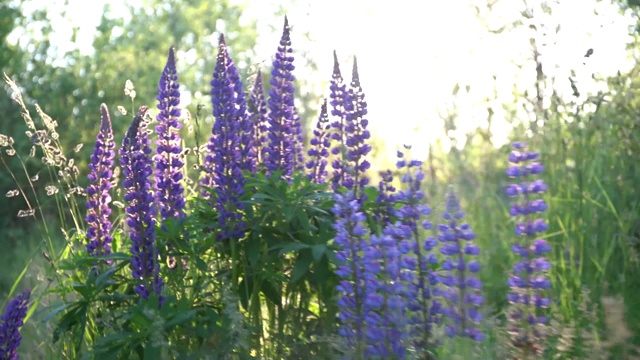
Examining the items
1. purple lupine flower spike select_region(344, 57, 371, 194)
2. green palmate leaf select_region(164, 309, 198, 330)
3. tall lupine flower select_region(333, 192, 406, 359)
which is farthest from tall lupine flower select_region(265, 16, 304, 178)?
tall lupine flower select_region(333, 192, 406, 359)

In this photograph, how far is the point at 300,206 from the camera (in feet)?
10.5

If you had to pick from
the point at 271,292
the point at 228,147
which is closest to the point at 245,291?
the point at 271,292

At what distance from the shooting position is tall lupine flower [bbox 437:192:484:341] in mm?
2480

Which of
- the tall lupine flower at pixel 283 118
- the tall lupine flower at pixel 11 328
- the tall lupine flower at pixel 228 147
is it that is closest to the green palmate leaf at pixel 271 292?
the tall lupine flower at pixel 228 147

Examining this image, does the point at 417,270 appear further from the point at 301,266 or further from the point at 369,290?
the point at 301,266

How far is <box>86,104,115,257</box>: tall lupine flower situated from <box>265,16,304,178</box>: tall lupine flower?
71 centimetres

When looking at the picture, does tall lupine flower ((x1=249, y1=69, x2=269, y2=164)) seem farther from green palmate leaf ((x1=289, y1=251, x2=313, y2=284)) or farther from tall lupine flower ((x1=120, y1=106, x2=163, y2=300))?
green palmate leaf ((x1=289, y1=251, x2=313, y2=284))

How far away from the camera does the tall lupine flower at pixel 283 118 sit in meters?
3.72

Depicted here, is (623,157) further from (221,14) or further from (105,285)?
(221,14)

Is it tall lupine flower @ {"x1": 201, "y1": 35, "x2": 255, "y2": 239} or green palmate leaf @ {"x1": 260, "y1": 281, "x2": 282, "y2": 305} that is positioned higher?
tall lupine flower @ {"x1": 201, "y1": 35, "x2": 255, "y2": 239}

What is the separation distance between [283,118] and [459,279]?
1493 mm

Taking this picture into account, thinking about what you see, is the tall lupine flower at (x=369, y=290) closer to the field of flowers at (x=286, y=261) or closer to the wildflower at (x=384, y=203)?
the field of flowers at (x=286, y=261)

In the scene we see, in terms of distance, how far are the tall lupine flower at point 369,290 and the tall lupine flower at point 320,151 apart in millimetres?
1262

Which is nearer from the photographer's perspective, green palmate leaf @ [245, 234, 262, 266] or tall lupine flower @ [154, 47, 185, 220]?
green palmate leaf @ [245, 234, 262, 266]
